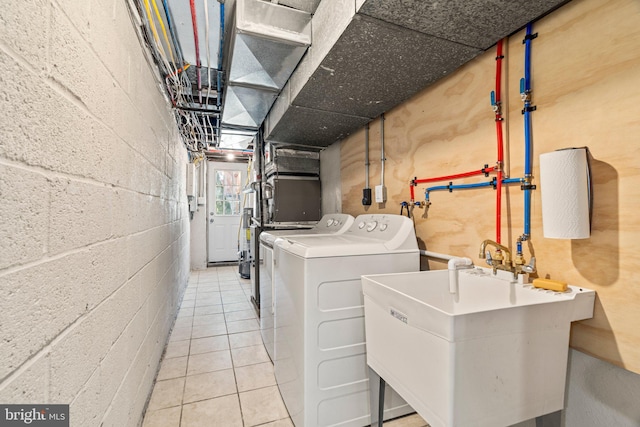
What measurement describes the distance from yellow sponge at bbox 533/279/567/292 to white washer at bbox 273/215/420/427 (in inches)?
24.1

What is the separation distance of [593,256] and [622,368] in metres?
0.36

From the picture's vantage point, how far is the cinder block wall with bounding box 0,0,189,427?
0.53 metres

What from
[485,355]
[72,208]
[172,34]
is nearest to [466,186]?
[485,355]

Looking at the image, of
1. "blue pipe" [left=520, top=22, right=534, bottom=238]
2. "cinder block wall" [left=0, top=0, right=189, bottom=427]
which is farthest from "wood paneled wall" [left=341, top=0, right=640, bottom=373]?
"cinder block wall" [left=0, top=0, right=189, bottom=427]

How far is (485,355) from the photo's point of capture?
0.82 metres

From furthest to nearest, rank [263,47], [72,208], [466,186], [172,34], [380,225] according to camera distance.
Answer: [172,34] < [380,225] < [263,47] < [466,186] < [72,208]

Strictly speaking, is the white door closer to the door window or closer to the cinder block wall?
the door window

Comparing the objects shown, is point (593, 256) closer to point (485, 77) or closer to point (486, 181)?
point (486, 181)

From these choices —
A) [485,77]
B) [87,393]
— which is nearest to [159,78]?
[87,393]

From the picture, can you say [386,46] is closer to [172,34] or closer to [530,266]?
[530,266]

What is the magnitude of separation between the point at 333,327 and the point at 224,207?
15.8 ft

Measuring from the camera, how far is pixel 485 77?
1298 millimetres

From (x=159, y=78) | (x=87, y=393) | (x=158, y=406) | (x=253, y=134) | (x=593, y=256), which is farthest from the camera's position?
(x=253, y=134)

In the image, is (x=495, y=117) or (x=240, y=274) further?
(x=240, y=274)
